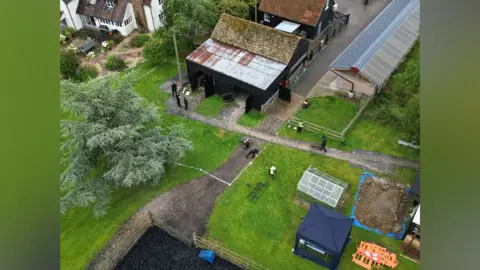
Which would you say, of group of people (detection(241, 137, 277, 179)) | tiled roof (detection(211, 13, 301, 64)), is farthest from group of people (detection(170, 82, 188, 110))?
group of people (detection(241, 137, 277, 179))

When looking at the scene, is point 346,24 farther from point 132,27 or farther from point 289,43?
point 132,27

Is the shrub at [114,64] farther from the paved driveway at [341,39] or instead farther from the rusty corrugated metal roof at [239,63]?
the paved driveway at [341,39]

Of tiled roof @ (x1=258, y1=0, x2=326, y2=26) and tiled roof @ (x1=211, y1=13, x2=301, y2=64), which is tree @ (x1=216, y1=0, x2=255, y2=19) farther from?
tiled roof @ (x1=211, y1=13, x2=301, y2=64)

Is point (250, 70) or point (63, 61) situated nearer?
point (250, 70)

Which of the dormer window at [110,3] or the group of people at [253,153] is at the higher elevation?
the dormer window at [110,3]

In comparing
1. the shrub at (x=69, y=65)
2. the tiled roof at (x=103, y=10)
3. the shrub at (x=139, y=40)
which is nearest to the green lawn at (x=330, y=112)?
the shrub at (x=139, y=40)
